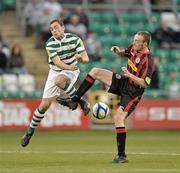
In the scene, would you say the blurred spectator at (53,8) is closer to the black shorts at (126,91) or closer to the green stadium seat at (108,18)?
the green stadium seat at (108,18)

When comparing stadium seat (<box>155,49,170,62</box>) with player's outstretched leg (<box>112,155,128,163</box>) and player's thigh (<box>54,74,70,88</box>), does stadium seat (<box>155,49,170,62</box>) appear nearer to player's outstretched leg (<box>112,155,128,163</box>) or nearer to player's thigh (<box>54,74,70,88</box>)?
player's thigh (<box>54,74,70,88</box>)

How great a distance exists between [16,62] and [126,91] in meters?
10.9

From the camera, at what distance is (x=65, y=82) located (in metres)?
15.1

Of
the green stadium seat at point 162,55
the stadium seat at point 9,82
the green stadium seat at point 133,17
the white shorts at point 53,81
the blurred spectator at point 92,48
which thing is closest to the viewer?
the white shorts at point 53,81

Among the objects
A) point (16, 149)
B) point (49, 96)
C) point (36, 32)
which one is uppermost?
point (36, 32)

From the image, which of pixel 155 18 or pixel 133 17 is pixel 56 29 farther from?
pixel 155 18

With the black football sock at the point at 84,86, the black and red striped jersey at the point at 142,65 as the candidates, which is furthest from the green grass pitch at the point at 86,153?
the black and red striped jersey at the point at 142,65

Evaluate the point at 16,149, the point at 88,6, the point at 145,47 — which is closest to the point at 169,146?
the point at 16,149

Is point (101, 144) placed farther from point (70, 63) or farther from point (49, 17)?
point (49, 17)

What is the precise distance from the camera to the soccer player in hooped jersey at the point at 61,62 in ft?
48.1

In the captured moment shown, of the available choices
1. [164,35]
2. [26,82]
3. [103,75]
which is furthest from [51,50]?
[164,35]

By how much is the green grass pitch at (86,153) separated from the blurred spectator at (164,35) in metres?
5.07

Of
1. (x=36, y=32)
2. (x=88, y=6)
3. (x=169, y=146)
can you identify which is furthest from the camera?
(x=88, y=6)

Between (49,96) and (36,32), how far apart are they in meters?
11.4
